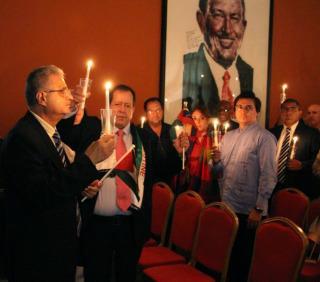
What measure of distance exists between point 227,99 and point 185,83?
68 cm

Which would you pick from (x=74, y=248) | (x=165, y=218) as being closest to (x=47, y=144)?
(x=74, y=248)

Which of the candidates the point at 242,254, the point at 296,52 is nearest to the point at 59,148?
the point at 242,254

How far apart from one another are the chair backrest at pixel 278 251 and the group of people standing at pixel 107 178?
0.66 m

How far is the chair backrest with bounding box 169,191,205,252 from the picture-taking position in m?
3.17

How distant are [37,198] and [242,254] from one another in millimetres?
2120

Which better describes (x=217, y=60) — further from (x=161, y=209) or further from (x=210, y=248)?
(x=210, y=248)

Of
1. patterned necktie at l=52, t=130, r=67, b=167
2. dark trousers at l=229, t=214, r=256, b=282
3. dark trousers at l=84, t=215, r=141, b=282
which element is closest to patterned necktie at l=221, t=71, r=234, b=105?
dark trousers at l=229, t=214, r=256, b=282

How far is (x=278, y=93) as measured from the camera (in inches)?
238

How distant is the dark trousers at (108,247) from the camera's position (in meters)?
2.50

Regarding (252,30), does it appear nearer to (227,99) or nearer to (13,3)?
(227,99)

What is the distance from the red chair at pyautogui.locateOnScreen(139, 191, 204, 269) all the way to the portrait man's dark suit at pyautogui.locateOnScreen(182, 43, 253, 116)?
224cm

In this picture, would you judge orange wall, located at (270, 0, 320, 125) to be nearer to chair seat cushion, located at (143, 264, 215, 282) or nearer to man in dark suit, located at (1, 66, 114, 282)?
chair seat cushion, located at (143, 264, 215, 282)

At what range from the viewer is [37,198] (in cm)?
167

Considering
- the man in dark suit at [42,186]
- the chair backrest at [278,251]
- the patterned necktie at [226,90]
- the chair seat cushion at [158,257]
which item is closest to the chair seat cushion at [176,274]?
the chair seat cushion at [158,257]
